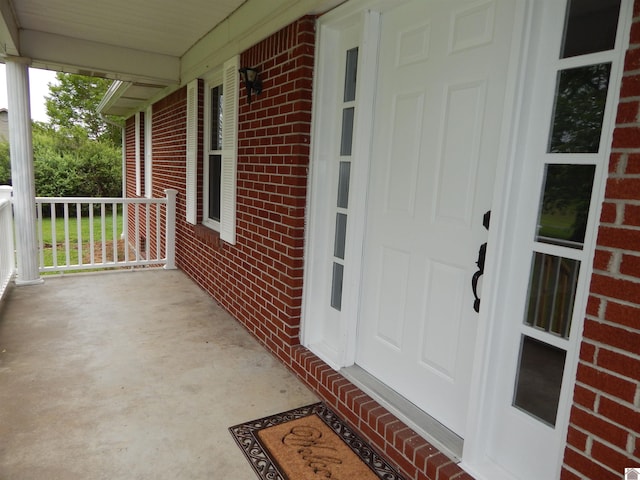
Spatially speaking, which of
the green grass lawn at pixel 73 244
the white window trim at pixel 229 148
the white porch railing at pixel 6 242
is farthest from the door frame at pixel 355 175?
the green grass lawn at pixel 73 244

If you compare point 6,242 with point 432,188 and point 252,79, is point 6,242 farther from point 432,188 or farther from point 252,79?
point 432,188

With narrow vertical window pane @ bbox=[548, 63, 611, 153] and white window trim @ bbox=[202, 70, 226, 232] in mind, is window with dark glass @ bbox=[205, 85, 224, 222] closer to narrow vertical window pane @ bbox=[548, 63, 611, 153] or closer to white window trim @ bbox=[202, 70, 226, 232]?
white window trim @ bbox=[202, 70, 226, 232]

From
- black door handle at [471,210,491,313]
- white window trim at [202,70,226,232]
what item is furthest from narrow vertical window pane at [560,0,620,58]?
white window trim at [202,70,226,232]

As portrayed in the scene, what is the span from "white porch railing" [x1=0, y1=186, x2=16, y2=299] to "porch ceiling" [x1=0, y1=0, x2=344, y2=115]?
4.66ft

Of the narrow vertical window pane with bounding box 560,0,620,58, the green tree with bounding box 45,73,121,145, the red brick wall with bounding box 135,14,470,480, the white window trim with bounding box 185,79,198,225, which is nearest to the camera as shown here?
the narrow vertical window pane with bounding box 560,0,620,58

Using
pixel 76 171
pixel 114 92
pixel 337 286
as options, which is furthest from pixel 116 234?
pixel 76 171

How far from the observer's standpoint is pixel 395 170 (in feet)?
7.20

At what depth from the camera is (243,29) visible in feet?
11.1

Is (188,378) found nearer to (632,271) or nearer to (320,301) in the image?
→ (320,301)

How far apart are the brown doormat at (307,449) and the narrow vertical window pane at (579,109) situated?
1.54 m

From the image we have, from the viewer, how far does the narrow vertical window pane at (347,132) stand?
2.54 metres

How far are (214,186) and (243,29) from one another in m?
1.72

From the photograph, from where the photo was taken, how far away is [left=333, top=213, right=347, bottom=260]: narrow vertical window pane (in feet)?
8.62

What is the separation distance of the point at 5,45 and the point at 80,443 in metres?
3.93
